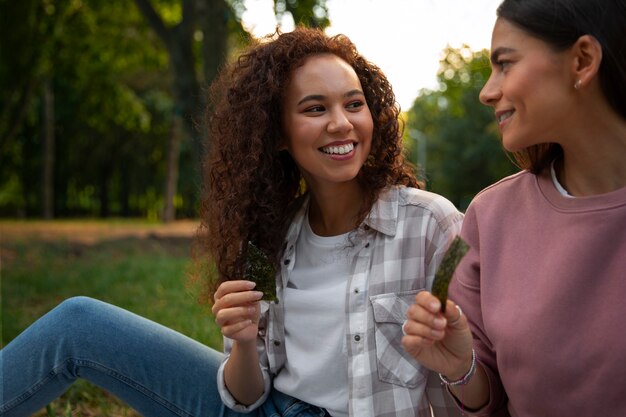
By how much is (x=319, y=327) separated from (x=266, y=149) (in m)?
0.69

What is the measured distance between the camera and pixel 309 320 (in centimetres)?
251

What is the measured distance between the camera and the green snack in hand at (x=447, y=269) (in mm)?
1776

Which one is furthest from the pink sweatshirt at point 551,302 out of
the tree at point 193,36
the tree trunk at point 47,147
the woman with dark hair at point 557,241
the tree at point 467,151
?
the tree at point 467,151

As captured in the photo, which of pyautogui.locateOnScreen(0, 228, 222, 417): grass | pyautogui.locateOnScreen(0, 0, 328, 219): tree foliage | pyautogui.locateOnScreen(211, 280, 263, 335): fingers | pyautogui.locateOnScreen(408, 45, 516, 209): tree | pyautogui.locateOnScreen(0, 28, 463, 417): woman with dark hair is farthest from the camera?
pyautogui.locateOnScreen(408, 45, 516, 209): tree

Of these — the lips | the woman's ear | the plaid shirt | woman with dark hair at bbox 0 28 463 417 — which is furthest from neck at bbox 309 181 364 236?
the woman's ear

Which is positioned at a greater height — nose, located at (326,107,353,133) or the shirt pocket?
nose, located at (326,107,353,133)

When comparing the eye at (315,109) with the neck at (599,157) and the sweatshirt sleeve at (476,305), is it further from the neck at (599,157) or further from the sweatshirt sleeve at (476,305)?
the neck at (599,157)

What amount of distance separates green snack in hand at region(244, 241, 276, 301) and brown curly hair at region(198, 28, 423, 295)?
20 centimetres

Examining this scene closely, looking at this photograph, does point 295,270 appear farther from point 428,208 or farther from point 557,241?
point 557,241

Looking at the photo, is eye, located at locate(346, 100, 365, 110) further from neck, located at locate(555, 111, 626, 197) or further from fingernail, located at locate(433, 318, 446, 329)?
fingernail, located at locate(433, 318, 446, 329)

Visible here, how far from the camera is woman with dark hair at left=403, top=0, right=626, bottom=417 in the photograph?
1792 mm

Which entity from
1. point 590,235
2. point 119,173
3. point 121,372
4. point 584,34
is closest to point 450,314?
point 590,235

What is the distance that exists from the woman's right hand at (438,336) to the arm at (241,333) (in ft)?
2.01

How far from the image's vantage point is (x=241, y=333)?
2387 millimetres
